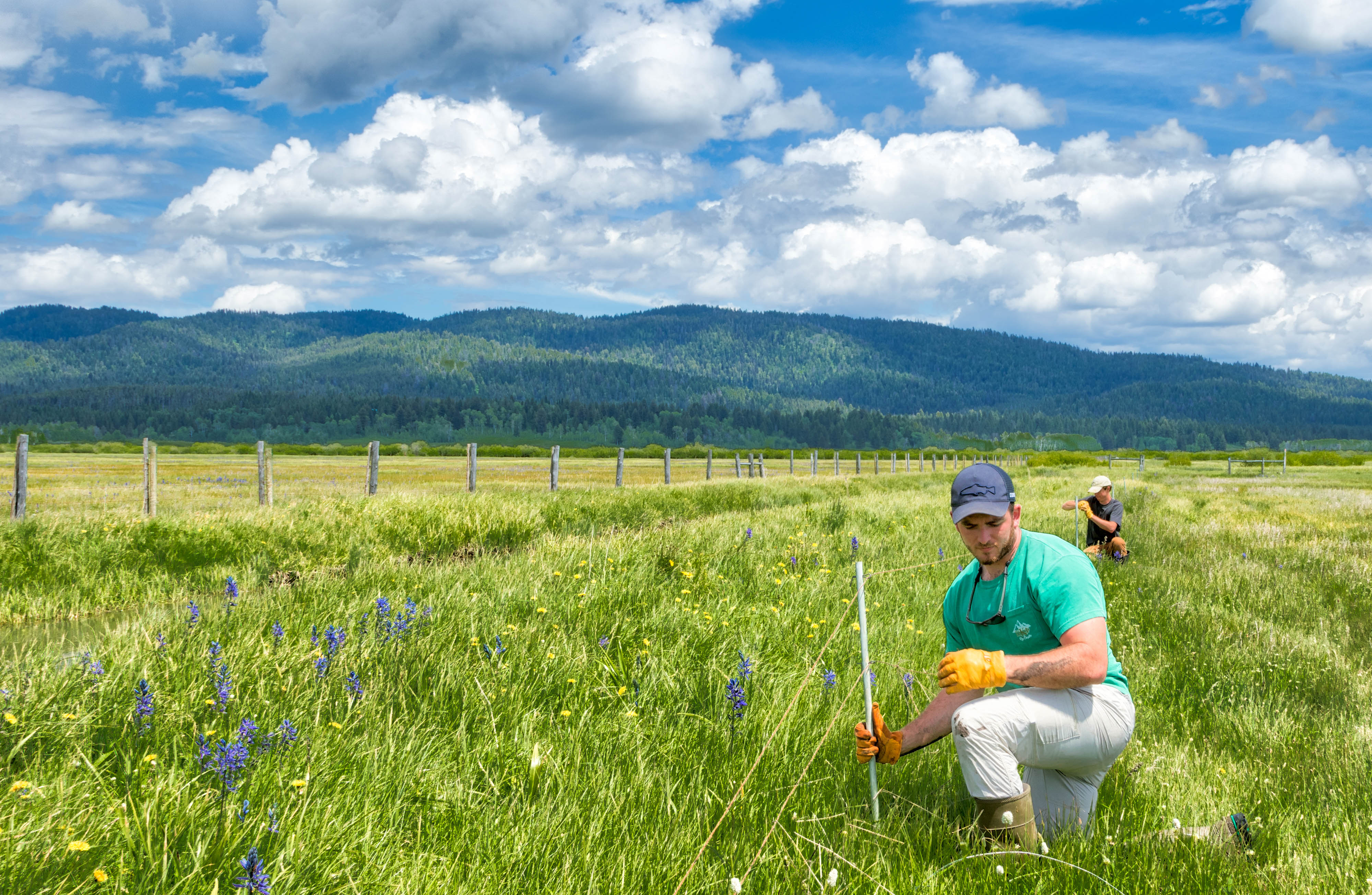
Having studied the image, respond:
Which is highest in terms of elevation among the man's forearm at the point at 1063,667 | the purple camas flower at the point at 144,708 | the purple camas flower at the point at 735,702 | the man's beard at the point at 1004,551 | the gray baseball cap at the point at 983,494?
the gray baseball cap at the point at 983,494

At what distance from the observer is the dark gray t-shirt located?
11.7 meters

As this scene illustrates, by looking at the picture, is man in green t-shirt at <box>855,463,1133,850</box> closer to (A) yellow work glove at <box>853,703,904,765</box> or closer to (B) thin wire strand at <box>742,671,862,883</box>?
(A) yellow work glove at <box>853,703,904,765</box>

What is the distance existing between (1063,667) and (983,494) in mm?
734

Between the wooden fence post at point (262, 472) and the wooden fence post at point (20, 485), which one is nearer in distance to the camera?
the wooden fence post at point (20, 485)

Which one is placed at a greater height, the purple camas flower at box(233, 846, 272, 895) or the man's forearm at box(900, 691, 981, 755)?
the purple camas flower at box(233, 846, 272, 895)

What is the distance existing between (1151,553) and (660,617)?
9.81 metres

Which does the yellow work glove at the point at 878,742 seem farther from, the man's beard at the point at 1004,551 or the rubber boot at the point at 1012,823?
the man's beard at the point at 1004,551

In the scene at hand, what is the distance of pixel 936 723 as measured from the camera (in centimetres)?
391

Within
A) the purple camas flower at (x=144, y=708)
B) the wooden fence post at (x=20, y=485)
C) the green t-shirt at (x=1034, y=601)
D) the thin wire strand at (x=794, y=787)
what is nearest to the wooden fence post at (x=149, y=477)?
the wooden fence post at (x=20, y=485)

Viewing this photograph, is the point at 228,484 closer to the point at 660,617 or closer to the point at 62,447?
the point at 660,617

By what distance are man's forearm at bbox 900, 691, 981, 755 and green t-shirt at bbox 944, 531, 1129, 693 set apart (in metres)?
0.25

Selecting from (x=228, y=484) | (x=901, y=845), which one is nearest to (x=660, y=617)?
(x=901, y=845)

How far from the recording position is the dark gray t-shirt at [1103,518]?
460 inches

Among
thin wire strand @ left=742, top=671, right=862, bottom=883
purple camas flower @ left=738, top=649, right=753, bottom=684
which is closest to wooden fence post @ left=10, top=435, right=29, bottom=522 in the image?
purple camas flower @ left=738, top=649, right=753, bottom=684
